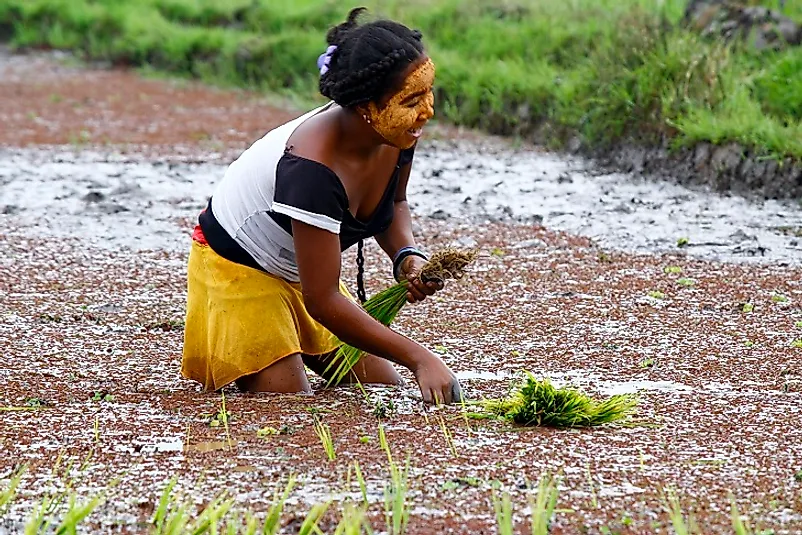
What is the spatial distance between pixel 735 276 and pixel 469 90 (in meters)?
5.10

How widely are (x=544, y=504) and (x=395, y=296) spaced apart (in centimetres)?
125

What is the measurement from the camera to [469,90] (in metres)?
10.5

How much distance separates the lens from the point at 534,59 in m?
10.6

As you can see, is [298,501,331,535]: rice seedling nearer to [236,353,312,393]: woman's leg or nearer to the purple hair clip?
[236,353,312,393]: woman's leg

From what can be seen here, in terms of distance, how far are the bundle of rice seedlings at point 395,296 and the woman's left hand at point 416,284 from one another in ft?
0.06

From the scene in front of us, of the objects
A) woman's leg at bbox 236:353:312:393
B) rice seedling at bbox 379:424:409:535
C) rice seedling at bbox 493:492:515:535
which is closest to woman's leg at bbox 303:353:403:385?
woman's leg at bbox 236:353:312:393

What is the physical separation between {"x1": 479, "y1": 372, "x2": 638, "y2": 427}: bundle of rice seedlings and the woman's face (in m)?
0.72

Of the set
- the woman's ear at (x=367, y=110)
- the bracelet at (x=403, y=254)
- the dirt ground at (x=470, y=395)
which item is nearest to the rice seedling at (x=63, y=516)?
the dirt ground at (x=470, y=395)

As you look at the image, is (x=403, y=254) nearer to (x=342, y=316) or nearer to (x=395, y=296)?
(x=395, y=296)

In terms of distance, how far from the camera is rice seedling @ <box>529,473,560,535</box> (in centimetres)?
245

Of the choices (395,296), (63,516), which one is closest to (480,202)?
(395,296)

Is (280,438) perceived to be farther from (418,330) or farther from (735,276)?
(735,276)

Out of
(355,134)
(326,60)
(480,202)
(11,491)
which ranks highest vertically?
(326,60)

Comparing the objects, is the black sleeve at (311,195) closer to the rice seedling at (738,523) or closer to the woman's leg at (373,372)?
the woman's leg at (373,372)
